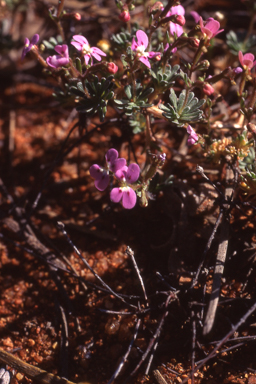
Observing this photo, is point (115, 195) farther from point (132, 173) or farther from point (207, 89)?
point (207, 89)

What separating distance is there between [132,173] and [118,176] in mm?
81

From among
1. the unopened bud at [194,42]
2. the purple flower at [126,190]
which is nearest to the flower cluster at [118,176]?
the purple flower at [126,190]

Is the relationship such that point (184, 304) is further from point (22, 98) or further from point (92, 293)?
point (22, 98)

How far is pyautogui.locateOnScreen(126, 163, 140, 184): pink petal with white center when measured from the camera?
1.89m

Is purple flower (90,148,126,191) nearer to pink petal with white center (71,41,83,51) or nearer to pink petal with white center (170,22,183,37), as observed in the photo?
pink petal with white center (71,41,83,51)

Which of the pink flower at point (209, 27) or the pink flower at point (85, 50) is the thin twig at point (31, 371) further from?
the pink flower at point (209, 27)

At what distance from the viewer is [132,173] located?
1915 mm

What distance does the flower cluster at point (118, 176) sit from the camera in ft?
6.27

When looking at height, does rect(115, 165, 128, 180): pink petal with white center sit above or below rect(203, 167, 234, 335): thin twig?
above

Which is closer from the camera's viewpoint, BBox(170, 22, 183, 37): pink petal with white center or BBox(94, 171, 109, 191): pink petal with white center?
BBox(94, 171, 109, 191): pink petal with white center

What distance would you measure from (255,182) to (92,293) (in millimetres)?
1244

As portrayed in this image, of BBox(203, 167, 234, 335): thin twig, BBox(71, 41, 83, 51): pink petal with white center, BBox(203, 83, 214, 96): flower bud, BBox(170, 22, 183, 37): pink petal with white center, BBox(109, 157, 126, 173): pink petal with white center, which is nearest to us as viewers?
BBox(203, 167, 234, 335): thin twig

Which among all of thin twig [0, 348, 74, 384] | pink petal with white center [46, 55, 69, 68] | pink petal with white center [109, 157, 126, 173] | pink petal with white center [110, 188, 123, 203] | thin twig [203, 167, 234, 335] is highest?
pink petal with white center [46, 55, 69, 68]

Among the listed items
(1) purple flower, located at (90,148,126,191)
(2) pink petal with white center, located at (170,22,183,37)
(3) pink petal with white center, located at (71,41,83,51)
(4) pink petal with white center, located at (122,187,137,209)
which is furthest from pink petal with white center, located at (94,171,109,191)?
(2) pink petal with white center, located at (170,22,183,37)
